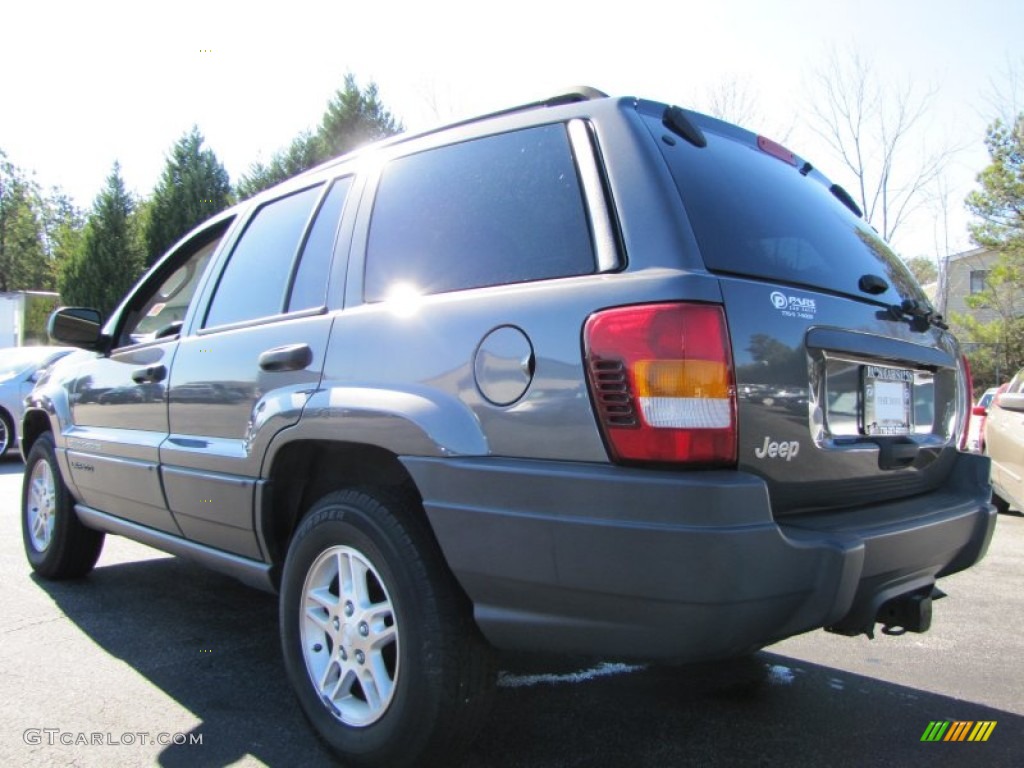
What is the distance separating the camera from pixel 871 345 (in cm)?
239

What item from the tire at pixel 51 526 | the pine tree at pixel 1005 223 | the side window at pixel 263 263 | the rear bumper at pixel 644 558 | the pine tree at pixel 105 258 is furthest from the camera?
the pine tree at pixel 105 258

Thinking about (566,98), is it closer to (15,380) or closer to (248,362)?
(248,362)

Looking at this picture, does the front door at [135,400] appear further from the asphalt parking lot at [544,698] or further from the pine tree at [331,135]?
the pine tree at [331,135]

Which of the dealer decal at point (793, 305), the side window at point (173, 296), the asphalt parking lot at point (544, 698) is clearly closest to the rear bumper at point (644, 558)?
the dealer decal at point (793, 305)

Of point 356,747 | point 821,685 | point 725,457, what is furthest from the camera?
point 821,685

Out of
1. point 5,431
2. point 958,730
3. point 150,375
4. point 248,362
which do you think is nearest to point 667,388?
point 248,362

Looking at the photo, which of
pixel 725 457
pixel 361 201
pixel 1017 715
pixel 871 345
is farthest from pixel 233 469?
pixel 1017 715

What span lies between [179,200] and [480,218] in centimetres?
3015

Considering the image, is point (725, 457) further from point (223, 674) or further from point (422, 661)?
point (223, 674)

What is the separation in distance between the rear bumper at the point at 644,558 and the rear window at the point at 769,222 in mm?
630

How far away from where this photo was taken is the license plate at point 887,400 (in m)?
2.39

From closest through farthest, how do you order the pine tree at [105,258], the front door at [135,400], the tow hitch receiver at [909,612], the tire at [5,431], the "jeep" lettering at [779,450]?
the "jeep" lettering at [779,450], the tow hitch receiver at [909,612], the front door at [135,400], the tire at [5,431], the pine tree at [105,258]

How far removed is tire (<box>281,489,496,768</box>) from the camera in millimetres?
2148

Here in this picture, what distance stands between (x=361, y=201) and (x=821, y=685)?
2.57m
